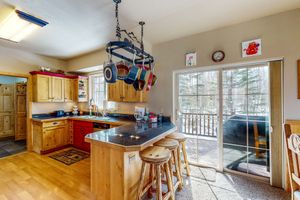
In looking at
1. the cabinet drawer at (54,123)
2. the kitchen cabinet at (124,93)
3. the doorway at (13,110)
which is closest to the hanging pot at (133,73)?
the kitchen cabinet at (124,93)

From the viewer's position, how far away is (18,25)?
2344 millimetres

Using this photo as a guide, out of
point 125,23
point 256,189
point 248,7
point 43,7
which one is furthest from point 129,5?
point 256,189

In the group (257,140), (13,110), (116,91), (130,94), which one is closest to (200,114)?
(257,140)

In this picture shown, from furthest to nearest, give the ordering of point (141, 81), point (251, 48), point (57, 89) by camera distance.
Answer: point (57, 89) < point (251, 48) < point (141, 81)

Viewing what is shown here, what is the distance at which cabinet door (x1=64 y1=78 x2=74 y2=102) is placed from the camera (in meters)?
4.22

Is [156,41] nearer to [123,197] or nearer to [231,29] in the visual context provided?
[231,29]

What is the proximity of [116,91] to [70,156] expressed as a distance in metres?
1.86

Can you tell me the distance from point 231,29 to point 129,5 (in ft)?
5.72

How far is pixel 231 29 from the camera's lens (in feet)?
7.93

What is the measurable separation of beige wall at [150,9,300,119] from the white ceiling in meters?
0.13

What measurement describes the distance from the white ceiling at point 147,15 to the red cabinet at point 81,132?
78.9 inches

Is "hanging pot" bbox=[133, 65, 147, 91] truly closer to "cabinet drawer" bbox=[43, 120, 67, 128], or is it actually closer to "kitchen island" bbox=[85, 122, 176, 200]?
"kitchen island" bbox=[85, 122, 176, 200]

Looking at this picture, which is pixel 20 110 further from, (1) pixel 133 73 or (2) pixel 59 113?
(1) pixel 133 73

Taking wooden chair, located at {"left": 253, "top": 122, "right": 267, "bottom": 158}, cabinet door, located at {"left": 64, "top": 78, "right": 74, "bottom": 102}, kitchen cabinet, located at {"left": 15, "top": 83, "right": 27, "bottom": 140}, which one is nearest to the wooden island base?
wooden chair, located at {"left": 253, "top": 122, "right": 267, "bottom": 158}
